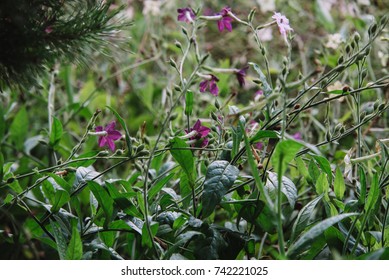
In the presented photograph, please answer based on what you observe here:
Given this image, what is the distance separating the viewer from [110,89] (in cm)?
197

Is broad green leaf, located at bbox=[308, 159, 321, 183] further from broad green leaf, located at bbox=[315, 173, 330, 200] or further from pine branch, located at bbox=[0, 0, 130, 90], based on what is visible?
pine branch, located at bbox=[0, 0, 130, 90]

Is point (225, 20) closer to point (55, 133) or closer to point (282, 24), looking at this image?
point (282, 24)

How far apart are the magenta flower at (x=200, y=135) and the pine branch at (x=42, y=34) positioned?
0.81 ft

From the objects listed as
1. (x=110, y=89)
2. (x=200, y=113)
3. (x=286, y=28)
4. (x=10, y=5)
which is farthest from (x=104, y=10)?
(x=110, y=89)

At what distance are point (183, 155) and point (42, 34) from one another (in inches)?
12.2

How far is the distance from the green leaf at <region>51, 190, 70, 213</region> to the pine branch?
0.21 meters

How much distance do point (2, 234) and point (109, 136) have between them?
0.81 ft

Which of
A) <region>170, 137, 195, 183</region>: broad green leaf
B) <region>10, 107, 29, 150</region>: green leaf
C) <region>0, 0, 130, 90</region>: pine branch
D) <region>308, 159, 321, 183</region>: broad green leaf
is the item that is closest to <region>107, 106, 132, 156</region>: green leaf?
<region>170, 137, 195, 183</region>: broad green leaf

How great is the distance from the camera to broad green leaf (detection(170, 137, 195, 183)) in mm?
802

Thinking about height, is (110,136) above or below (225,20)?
below

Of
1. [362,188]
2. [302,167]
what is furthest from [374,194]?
[302,167]

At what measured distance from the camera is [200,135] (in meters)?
0.86

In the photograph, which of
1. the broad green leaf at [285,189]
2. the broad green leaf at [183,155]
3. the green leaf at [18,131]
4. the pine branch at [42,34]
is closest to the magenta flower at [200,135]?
the broad green leaf at [183,155]
